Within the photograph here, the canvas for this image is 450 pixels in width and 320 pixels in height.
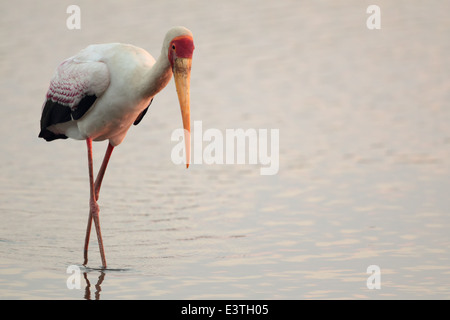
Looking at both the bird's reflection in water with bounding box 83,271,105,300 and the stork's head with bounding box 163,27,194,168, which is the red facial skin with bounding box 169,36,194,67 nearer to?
the stork's head with bounding box 163,27,194,168

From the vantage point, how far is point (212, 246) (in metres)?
8.68

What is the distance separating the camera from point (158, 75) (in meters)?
7.52

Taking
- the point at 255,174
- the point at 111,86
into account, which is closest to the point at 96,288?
the point at 111,86

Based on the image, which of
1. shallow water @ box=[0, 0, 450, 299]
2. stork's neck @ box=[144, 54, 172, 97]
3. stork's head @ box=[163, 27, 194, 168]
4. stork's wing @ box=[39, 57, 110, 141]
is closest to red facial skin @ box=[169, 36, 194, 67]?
stork's head @ box=[163, 27, 194, 168]

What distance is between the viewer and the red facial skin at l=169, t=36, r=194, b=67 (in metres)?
7.29

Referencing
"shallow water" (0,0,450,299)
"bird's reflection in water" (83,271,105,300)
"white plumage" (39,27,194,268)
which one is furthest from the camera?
"shallow water" (0,0,450,299)

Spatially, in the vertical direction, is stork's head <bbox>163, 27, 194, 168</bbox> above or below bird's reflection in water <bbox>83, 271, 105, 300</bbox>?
above

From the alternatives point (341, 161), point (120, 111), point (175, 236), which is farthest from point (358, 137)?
point (120, 111)

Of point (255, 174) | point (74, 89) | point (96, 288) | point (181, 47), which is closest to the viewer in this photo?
point (181, 47)

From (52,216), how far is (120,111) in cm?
224

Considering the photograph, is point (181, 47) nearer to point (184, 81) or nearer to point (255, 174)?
point (184, 81)

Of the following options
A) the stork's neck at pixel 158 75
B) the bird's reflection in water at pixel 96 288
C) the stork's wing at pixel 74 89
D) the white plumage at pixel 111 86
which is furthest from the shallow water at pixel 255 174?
the stork's neck at pixel 158 75

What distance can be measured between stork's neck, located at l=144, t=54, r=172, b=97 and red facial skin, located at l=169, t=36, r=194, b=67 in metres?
0.11

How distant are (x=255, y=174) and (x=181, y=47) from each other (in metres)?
4.44
